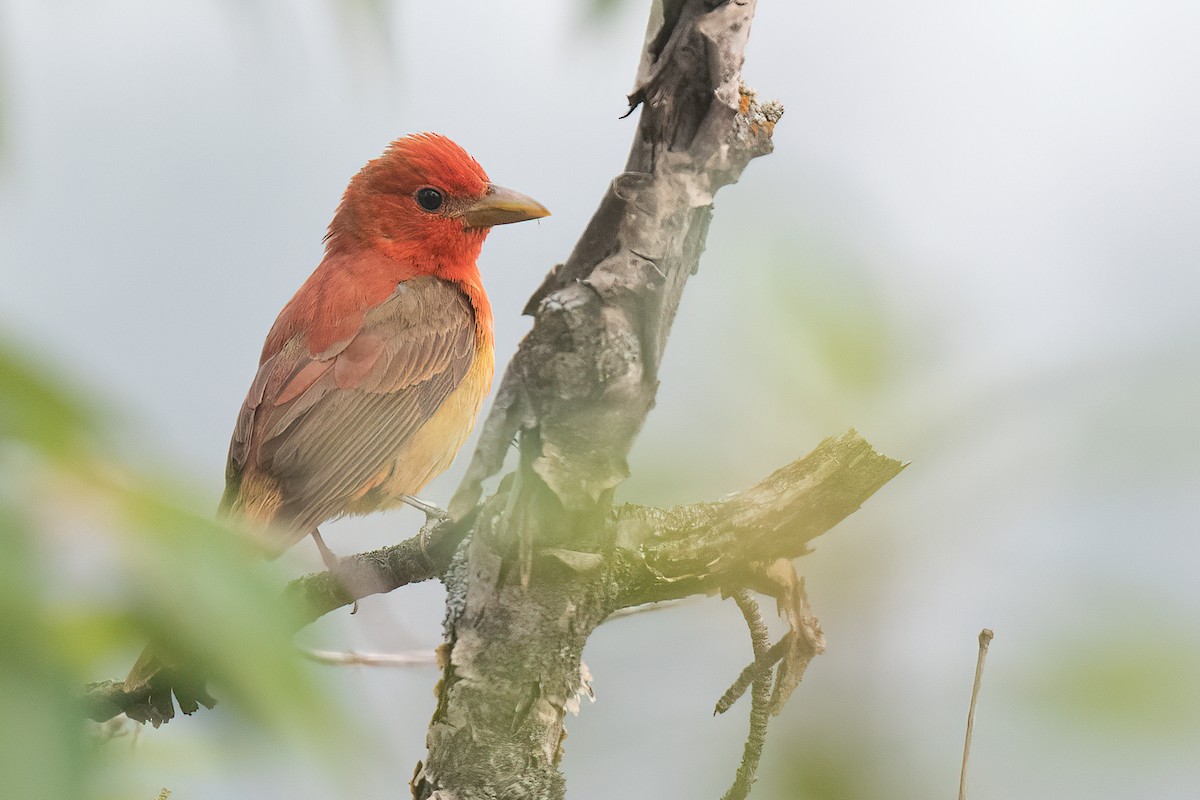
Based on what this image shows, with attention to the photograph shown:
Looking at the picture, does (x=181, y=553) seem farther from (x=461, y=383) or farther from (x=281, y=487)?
(x=461, y=383)

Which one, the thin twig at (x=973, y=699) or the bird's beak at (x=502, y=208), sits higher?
the bird's beak at (x=502, y=208)

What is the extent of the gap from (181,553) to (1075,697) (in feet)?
3.36

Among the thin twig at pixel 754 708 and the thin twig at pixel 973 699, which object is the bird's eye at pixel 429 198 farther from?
the thin twig at pixel 973 699

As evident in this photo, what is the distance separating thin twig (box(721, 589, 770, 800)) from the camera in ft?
4.57

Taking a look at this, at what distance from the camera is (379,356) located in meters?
2.26

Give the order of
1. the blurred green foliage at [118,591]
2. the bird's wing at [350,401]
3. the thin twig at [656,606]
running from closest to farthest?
the blurred green foliage at [118,591], the thin twig at [656,606], the bird's wing at [350,401]

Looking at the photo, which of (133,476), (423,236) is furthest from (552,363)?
(423,236)

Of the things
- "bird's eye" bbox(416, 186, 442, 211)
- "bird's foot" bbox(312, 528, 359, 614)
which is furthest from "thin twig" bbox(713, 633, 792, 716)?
"bird's eye" bbox(416, 186, 442, 211)


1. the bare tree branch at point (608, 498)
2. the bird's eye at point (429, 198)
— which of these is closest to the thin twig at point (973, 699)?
the bare tree branch at point (608, 498)

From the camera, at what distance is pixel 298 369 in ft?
7.18

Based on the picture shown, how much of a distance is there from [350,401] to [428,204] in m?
0.44

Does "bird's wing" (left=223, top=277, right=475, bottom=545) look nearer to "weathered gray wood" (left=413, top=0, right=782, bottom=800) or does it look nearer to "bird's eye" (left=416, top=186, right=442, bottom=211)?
"bird's eye" (left=416, top=186, right=442, bottom=211)

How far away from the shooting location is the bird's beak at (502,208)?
2.25 m

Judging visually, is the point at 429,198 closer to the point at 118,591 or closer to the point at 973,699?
the point at 973,699
